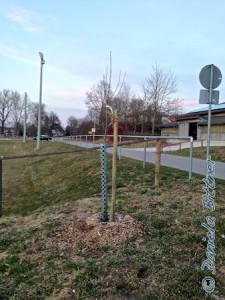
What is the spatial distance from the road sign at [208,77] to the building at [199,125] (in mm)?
23818

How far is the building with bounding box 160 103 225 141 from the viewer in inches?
1189

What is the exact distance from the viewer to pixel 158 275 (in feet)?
10.8

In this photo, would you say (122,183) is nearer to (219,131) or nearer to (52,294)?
(52,294)

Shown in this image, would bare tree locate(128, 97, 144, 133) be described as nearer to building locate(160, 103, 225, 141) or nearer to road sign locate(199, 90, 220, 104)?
building locate(160, 103, 225, 141)

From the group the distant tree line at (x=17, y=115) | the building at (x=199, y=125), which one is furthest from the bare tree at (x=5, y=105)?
the building at (x=199, y=125)

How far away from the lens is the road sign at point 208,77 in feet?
21.9

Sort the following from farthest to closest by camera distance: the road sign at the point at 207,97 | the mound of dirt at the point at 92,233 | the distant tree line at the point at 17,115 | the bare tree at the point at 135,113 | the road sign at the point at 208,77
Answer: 1. the distant tree line at the point at 17,115
2. the bare tree at the point at 135,113
3. the road sign at the point at 207,97
4. the road sign at the point at 208,77
5. the mound of dirt at the point at 92,233

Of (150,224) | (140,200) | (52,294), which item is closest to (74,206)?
(140,200)

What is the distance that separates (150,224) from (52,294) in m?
1.94

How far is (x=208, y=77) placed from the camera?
22.1 feet

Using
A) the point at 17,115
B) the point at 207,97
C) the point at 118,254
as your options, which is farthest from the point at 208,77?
the point at 17,115

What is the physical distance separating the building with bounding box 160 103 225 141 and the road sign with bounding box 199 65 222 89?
938 inches

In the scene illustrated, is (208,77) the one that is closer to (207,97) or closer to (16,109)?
(207,97)

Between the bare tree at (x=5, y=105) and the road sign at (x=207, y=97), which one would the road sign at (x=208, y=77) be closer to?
the road sign at (x=207, y=97)
